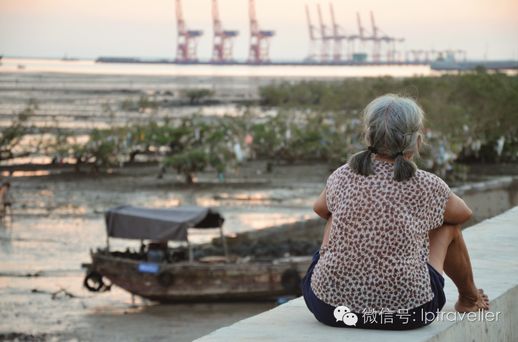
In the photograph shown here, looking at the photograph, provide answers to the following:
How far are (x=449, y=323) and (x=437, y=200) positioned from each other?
19.5 inches

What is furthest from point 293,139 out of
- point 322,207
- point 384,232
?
point 384,232

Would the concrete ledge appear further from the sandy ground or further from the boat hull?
the boat hull

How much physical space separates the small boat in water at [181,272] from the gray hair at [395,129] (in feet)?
44.1

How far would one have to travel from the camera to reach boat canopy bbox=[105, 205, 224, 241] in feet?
63.3

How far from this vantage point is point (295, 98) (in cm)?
8369

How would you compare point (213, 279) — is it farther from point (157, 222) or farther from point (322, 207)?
point (322, 207)

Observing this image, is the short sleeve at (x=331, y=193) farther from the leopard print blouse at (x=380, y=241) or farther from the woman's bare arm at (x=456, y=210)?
the woman's bare arm at (x=456, y=210)

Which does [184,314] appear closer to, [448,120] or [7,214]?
[7,214]

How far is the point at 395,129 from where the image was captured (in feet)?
15.8

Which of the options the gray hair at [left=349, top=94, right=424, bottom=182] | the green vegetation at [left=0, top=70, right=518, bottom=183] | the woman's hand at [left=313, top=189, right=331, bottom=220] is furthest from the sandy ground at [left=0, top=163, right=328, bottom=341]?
the gray hair at [left=349, top=94, right=424, bottom=182]

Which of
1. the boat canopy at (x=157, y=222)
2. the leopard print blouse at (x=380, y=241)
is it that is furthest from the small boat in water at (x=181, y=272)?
the leopard print blouse at (x=380, y=241)

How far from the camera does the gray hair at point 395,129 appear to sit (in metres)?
4.80

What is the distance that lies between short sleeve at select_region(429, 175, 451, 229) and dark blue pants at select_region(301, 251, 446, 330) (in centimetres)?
19

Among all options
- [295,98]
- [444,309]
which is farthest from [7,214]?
[295,98]
